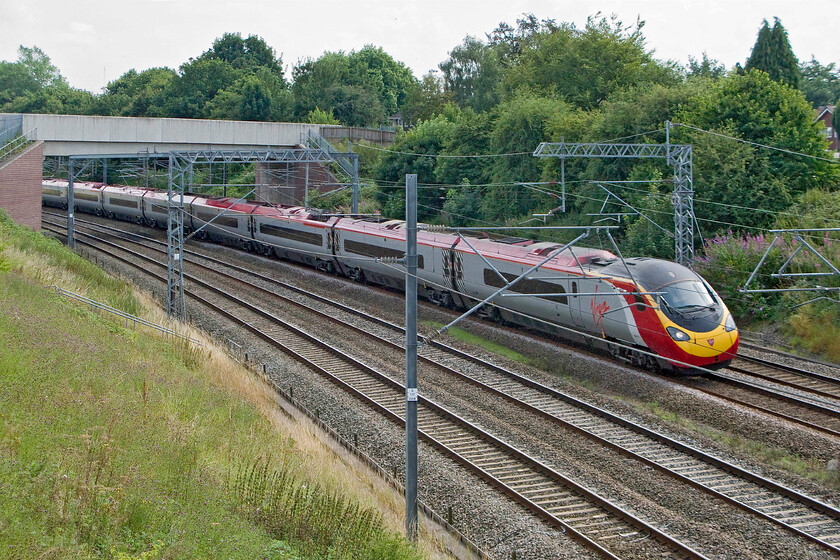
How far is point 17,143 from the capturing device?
3556 cm

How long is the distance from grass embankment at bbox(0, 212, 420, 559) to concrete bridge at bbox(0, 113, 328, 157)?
23.0 meters

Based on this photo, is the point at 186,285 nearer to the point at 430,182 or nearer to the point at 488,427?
the point at 488,427

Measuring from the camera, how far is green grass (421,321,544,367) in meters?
20.9

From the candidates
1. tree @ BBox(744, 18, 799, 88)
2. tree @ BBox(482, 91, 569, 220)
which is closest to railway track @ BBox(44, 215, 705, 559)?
tree @ BBox(482, 91, 569, 220)

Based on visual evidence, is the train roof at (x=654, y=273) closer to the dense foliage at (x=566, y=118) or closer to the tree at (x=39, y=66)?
the dense foliage at (x=566, y=118)

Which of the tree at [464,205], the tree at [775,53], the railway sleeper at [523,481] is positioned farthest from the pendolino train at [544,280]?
the tree at [775,53]

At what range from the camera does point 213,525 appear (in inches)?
305

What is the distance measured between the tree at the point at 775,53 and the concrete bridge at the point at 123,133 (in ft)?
103

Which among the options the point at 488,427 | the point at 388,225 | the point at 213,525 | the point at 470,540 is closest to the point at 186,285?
the point at 388,225

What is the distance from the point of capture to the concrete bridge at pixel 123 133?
3638cm

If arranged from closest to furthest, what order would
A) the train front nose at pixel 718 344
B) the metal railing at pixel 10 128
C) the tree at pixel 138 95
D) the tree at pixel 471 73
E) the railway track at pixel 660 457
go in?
the railway track at pixel 660 457
the train front nose at pixel 718 344
the metal railing at pixel 10 128
the tree at pixel 471 73
the tree at pixel 138 95

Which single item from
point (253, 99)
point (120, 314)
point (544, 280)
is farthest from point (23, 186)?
point (253, 99)

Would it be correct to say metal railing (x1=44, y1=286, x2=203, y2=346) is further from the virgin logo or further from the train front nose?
the train front nose

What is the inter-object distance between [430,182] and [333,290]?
22.9 metres
